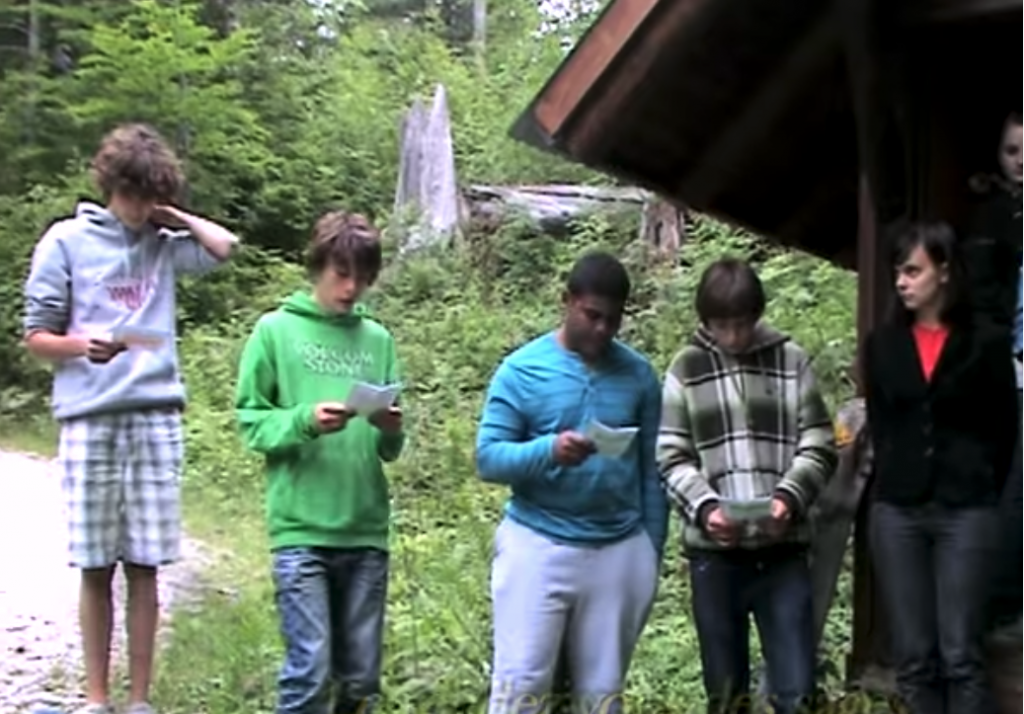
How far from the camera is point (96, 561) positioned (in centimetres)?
500

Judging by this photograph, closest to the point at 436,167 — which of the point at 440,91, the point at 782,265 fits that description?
the point at 440,91

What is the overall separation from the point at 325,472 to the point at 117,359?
0.76 m

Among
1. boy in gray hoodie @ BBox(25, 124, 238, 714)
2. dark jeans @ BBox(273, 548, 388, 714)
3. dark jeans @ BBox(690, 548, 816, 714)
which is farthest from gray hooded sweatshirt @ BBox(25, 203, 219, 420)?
dark jeans @ BBox(690, 548, 816, 714)

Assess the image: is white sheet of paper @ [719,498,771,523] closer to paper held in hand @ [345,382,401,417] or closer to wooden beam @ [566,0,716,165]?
paper held in hand @ [345,382,401,417]

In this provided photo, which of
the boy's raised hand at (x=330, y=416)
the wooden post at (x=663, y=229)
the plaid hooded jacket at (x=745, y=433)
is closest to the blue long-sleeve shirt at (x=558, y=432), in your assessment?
the plaid hooded jacket at (x=745, y=433)

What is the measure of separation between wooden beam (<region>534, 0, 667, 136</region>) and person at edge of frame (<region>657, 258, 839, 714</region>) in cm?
68

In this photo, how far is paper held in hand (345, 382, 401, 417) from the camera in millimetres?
4535

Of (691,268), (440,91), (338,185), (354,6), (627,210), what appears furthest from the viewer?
(354,6)

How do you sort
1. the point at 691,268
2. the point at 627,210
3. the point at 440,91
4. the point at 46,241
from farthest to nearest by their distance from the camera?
the point at 440,91 < the point at 627,210 < the point at 691,268 < the point at 46,241

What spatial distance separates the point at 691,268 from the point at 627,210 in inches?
100

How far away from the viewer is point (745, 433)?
474 cm

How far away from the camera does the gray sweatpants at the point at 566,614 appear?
4.66 metres

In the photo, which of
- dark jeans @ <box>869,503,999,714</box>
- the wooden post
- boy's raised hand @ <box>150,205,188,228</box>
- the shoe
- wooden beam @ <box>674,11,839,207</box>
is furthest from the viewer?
the wooden post

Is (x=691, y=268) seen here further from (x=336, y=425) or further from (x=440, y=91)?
(x=336, y=425)
